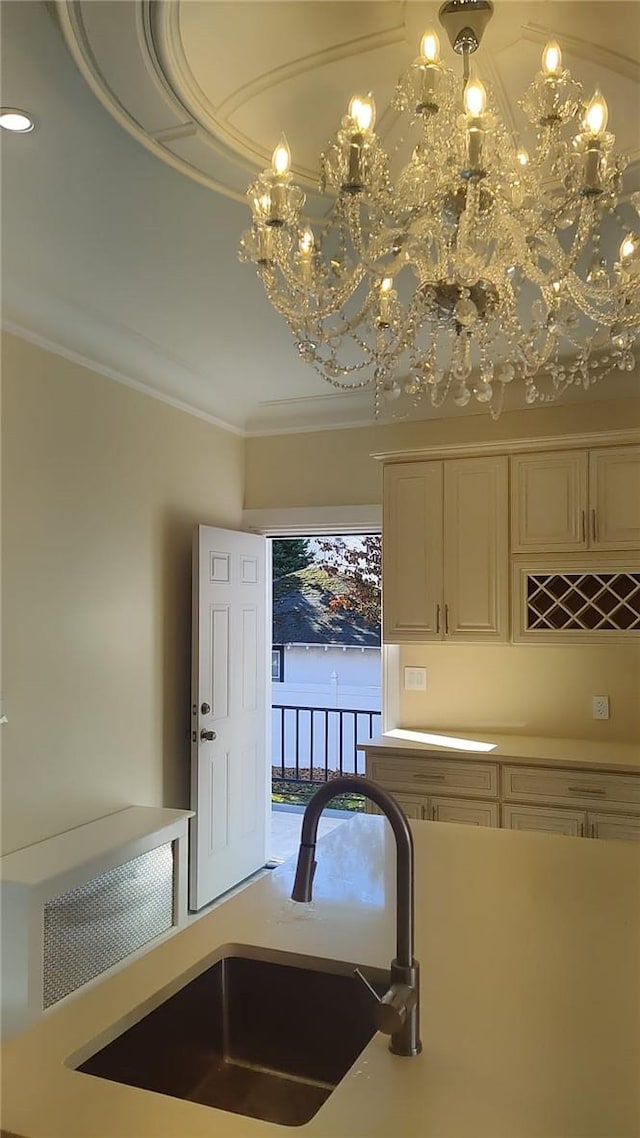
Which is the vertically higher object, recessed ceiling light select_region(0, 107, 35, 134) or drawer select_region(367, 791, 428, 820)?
recessed ceiling light select_region(0, 107, 35, 134)

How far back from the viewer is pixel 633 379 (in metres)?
3.93

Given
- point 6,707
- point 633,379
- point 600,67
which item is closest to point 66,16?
point 600,67

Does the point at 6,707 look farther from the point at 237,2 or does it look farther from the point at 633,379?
the point at 633,379

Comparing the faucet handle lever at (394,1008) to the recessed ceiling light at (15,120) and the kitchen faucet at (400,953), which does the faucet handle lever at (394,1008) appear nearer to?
the kitchen faucet at (400,953)

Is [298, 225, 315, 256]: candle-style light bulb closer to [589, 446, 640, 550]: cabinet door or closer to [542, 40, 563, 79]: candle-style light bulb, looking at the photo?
[542, 40, 563, 79]: candle-style light bulb

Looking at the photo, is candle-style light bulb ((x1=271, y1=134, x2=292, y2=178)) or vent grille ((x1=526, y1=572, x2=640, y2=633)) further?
vent grille ((x1=526, y1=572, x2=640, y2=633))

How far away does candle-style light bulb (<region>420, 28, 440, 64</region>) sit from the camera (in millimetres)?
1602

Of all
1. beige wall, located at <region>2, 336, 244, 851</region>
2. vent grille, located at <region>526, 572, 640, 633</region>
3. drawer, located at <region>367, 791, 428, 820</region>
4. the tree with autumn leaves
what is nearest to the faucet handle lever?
beige wall, located at <region>2, 336, 244, 851</region>

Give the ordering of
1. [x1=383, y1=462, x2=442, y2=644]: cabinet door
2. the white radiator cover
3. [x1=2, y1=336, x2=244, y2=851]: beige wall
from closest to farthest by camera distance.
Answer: the white radiator cover
[x1=2, y1=336, x2=244, y2=851]: beige wall
[x1=383, y1=462, x2=442, y2=644]: cabinet door

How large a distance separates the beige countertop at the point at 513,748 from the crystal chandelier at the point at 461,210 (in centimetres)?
178

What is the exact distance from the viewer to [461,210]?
184cm

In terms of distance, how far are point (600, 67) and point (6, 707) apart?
2.82 metres

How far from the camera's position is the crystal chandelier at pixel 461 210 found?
5.41 feet

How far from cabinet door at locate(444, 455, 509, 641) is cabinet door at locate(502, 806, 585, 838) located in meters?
0.81
